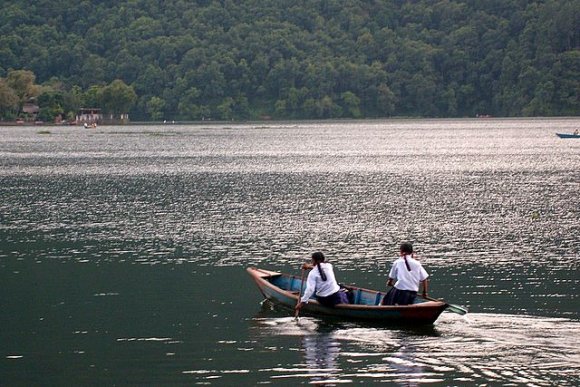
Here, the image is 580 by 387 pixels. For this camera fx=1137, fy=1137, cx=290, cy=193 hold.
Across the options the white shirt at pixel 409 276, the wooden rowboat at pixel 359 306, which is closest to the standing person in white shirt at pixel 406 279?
the white shirt at pixel 409 276

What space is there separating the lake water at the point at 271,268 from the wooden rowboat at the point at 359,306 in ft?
0.90

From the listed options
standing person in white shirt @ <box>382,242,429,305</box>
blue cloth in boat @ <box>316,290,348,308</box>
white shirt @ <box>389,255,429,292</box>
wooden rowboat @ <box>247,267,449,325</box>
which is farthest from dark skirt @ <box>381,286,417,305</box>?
blue cloth in boat @ <box>316,290,348,308</box>

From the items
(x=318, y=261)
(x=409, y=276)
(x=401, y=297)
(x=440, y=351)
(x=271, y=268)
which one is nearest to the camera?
(x=440, y=351)

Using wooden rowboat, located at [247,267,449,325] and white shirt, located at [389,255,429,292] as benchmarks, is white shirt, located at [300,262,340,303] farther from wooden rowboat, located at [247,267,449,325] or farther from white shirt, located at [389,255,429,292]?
white shirt, located at [389,255,429,292]

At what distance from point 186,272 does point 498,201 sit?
28790mm

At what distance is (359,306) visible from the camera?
2794 centimetres

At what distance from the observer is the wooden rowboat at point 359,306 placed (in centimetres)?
2720

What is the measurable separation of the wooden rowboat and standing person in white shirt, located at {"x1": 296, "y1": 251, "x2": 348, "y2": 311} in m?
0.23

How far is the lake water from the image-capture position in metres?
24.2

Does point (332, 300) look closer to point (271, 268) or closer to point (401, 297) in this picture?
point (401, 297)

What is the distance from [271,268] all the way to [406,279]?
10975mm

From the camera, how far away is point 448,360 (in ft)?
79.7

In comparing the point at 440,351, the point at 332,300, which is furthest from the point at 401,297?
the point at 440,351

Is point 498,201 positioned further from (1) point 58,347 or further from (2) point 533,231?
(1) point 58,347
